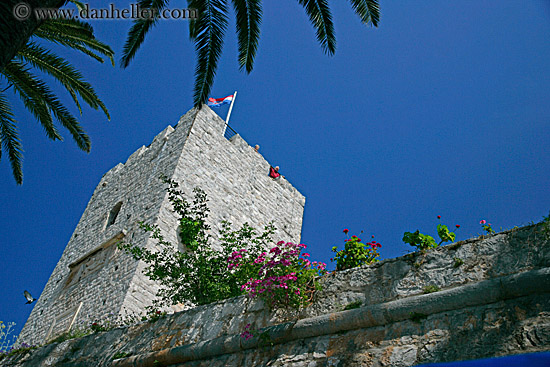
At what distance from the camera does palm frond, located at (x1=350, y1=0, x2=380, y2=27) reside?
218 inches

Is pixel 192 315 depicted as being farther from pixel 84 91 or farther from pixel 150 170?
pixel 150 170

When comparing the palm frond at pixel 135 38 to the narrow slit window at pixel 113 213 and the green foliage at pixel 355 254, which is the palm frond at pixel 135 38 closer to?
the green foliage at pixel 355 254

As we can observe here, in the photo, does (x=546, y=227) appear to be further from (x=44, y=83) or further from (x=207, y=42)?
(x=44, y=83)

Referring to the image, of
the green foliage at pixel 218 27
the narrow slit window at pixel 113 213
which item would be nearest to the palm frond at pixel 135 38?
the green foliage at pixel 218 27

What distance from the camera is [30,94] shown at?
690 centimetres

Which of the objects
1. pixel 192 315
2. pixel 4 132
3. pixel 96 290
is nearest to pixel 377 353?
pixel 192 315

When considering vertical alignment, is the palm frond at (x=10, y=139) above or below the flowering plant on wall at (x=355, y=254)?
above

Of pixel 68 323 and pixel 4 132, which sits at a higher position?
pixel 4 132

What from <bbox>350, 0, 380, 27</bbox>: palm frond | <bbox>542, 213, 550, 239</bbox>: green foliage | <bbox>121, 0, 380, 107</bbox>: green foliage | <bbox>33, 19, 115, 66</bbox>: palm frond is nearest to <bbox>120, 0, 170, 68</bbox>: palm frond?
<bbox>121, 0, 380, 107</bbox>: green foliage

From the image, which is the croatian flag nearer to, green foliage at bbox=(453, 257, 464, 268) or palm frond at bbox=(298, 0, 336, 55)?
palm frond at bbox=(298, 0, 336, 55)

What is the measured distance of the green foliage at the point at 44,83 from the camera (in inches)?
252

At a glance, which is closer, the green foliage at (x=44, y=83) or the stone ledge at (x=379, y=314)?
the stone ledge at (x=379, y=314)

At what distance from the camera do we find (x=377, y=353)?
3.49 meters

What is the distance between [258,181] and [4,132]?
656 cm
